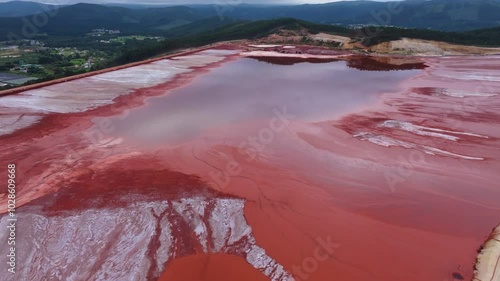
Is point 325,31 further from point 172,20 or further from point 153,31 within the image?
point 172,20

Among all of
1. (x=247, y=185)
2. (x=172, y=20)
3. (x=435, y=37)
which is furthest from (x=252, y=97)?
(x=172, y=20)

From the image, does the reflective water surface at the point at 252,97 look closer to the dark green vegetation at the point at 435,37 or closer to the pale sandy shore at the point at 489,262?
the pale sandy shore at the point at 489,262

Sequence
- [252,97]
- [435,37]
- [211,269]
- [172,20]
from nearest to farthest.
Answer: [211,269] → [252,97] → [435,37] → [172,20]

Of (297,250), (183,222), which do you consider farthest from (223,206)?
(297,250)

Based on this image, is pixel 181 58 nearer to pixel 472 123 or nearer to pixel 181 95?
pixel 181 95

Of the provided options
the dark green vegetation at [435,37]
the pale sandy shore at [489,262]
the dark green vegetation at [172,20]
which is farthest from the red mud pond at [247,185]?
the dark green vegetation at [172,20]

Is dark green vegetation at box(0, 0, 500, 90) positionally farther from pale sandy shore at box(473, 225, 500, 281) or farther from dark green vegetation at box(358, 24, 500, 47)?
pale sandy shore at box(473, 225, 500, 281)

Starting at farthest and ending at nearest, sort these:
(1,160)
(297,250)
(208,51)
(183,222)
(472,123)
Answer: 1. (208,51)
2. (472,123)
3. (1,160)
4. (183,222)
5. (297,250)

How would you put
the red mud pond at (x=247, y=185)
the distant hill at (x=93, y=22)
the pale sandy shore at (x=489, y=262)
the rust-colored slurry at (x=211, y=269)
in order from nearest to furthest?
1. the pale sandy shore at (x=489, y=262)
2. the rust-colored slurry at (x=211, y=269)
3. the red mud pond at (x=247, y=185)
4. the distant hill at (x=93, y=22)
